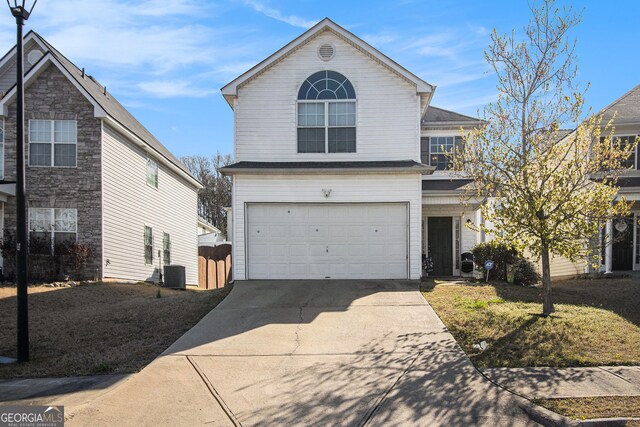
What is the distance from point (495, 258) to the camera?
16906 millimetres

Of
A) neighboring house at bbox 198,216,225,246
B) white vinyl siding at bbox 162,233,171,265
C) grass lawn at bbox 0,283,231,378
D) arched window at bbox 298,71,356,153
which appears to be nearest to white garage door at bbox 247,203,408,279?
arched window at bbox 298,71,356,153

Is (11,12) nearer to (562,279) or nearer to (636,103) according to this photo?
(562,279)

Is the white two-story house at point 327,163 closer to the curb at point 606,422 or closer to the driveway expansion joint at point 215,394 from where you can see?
the driveway expansion joint at point 215,394

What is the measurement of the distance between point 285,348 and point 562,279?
520 inches

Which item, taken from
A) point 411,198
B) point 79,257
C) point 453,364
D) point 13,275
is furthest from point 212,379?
→ point 13,275

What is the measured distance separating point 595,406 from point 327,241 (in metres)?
10.2

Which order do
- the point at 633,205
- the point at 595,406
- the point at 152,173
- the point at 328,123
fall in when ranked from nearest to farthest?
the point at 595,406
the point at 328,123
the point at 633,205
the point at 152,173

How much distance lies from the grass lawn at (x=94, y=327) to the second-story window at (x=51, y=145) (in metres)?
4.55

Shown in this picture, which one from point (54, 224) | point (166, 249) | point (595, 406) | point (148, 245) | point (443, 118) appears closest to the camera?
point (595, 406)

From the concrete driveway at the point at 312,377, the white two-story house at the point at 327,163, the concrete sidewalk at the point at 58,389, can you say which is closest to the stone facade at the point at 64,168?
the white two-story house at the point at 327,163

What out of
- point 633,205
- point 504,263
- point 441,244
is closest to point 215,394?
point 504,263

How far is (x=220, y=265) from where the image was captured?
2741cm

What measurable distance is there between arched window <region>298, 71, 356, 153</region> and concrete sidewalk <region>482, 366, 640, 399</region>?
979 cm

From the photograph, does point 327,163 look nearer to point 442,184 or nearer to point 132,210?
point 442,184
